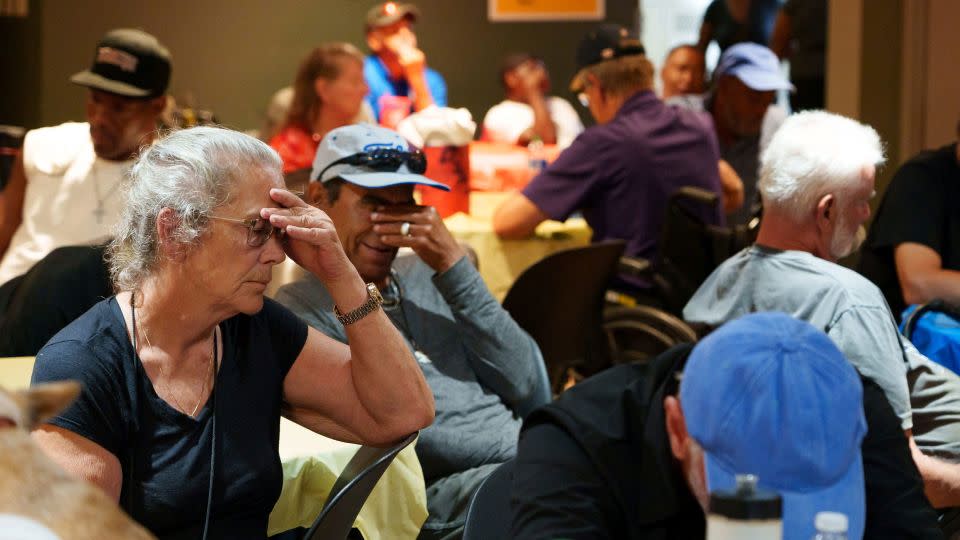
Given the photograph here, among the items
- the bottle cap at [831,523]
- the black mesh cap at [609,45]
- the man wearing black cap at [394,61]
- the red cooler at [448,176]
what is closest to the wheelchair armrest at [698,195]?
the black mesh cap at [609,45]

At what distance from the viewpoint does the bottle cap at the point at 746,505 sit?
3.96ft

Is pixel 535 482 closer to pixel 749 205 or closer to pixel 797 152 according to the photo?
pixel 797 152

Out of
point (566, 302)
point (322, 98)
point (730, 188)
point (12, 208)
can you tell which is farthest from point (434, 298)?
point (322, 98)

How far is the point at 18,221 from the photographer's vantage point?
446cm

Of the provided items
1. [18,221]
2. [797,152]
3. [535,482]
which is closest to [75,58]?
[18,221]

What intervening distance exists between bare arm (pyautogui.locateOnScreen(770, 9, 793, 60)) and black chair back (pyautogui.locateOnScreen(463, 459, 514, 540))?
6349 mm

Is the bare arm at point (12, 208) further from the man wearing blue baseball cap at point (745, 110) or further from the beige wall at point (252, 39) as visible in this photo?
the beige wall at point (252, 39)

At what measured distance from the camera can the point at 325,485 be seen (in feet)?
7.85

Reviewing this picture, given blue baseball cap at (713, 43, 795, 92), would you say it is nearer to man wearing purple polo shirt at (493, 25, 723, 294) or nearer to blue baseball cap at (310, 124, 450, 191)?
man wearing purple polo shirt at (493, 25, 723, 294)

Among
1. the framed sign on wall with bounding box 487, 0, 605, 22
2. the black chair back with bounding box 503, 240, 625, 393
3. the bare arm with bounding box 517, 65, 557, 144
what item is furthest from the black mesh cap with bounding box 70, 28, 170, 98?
the framed sign on wall with bounding box 487, 0, 605, 22

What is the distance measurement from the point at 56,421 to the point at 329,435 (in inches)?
23.0

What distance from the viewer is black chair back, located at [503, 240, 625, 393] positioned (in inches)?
160

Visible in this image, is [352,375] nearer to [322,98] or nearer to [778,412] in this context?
[778,412]

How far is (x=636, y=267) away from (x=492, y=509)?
273cm
